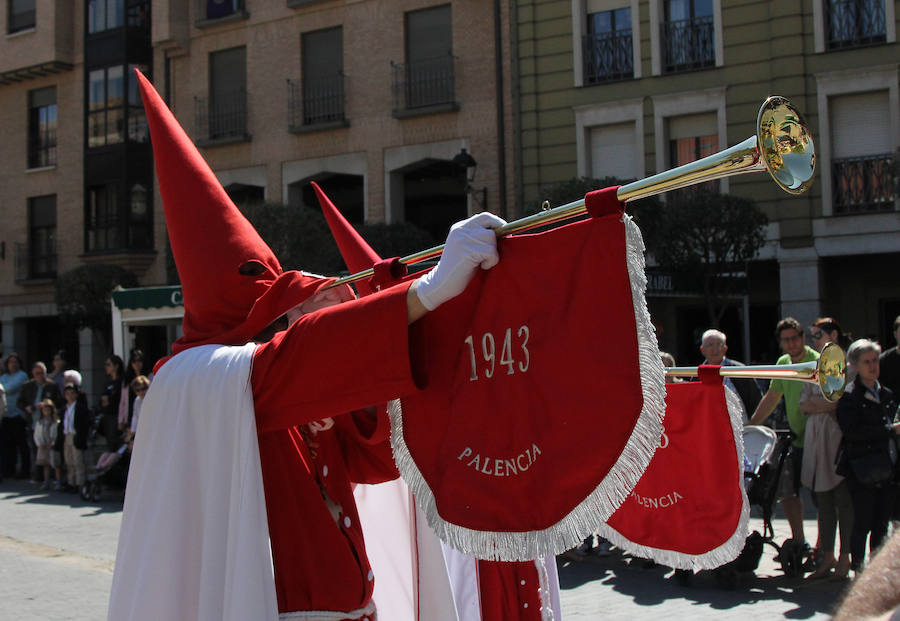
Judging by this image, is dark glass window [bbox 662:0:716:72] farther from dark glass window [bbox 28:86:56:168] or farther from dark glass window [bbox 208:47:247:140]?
dark glass window [bbox 28:86:56:168]

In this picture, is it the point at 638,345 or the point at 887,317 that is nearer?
the point at 638,345

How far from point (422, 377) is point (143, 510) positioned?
1013 millimetres

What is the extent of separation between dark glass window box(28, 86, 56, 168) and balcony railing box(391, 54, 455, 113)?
11276 mm

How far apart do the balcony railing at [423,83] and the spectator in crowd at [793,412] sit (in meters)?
13.3

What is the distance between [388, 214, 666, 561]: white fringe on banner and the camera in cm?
237

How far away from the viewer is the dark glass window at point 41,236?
2600 cm

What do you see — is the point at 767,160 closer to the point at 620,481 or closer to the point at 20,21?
the point at 620,481

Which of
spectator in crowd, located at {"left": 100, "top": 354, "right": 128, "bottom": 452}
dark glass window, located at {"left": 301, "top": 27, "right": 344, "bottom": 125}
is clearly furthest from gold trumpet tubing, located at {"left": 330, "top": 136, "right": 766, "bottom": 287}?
dark glass window, located at {"left": 301, "top": 27, "right": 344, "bottom": 125}

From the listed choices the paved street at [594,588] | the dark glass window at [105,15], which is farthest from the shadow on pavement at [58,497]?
the dark glass window at [105,15]

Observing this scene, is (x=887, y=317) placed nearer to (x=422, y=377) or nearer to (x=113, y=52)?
(x=422, y=377)

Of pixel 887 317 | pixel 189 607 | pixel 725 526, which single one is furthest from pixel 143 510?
pixel 887 317

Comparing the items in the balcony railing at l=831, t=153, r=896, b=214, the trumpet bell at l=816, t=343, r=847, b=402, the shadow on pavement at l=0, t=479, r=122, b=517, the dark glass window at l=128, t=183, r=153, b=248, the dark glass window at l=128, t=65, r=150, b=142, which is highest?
the dark glass window at l=128, t=65, r=150, b=142

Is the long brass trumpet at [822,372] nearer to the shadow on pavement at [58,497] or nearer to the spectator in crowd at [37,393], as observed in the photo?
the shadow on pavement at [58,497]

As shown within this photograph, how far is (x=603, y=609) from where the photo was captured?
671 cm
